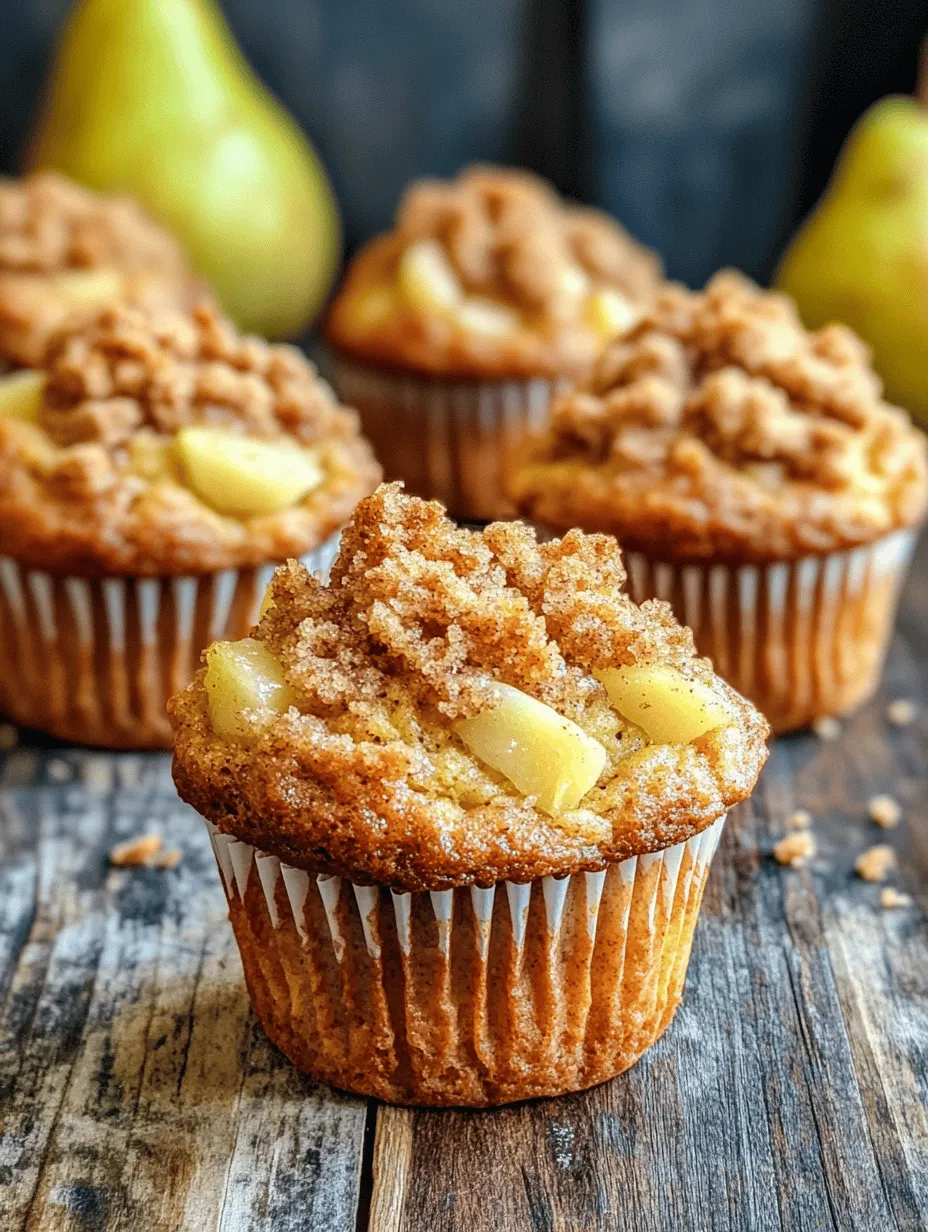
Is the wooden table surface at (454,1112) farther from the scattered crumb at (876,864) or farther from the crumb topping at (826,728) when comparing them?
the crumb topping at (826,728)

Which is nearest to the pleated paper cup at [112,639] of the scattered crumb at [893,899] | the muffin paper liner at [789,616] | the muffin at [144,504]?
the muffin at [144,504]

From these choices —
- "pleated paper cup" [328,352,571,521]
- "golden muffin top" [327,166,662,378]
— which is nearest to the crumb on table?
"pleated paper cup" [328,352,571,521]

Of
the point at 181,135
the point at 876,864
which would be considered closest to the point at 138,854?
the point at 876,864

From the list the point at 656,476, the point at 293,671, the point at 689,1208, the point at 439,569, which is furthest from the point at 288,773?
the point at 656,476

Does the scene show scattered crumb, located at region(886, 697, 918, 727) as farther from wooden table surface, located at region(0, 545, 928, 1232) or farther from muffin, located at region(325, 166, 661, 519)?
muffin, located at region(325, 166, 661, 519)

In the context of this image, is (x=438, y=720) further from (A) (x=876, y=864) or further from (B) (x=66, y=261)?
(B) (x=66, y=261)

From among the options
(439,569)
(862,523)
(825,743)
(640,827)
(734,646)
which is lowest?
(825,743)

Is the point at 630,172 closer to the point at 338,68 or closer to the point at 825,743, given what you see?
the point at 338,68
